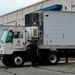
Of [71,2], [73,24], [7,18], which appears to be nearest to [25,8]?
[7,18]

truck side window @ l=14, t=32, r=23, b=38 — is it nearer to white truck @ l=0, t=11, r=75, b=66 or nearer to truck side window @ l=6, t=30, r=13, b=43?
white truck @ l=0, t=11, r=75, b=66

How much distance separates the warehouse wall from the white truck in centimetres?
1490

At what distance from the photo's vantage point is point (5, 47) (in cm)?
2250

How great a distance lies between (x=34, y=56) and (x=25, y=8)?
110 feet

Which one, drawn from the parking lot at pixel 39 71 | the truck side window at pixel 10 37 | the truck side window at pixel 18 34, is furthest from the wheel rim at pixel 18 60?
the parking lot at pixel 39 71

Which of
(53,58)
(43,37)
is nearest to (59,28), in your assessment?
(43,37)

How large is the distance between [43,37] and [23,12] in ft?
109

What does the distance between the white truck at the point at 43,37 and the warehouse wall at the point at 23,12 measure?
48.9 feet

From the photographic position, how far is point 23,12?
183ft

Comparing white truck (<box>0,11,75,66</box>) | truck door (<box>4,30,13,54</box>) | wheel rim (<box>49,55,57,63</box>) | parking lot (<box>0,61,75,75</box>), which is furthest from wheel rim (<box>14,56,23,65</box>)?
wheel rim (<box>49,55,57,63</box>)

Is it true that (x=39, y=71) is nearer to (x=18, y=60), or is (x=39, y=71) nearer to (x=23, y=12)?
(x=18, y=60)

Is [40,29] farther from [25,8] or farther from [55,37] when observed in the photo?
[25,8]

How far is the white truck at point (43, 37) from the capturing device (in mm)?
22688

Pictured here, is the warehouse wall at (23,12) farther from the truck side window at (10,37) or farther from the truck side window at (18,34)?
the truck side window at (10,37)
